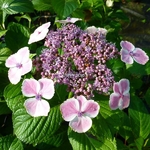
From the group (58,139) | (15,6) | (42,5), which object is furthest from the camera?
(42,5)

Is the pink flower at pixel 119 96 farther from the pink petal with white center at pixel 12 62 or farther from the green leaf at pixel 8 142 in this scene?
the green leaf at pixel 8 142

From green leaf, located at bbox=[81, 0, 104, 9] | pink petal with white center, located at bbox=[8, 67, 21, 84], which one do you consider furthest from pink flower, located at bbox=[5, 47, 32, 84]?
green leaf, located at bbox=[81, 0, 104, 9]

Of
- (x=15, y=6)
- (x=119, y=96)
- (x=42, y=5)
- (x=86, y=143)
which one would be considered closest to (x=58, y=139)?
(x=86, y=143)

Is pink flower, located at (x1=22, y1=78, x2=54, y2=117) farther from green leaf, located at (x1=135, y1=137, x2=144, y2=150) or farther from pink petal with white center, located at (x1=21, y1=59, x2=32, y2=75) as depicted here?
green leaf, located at (x1=135, y1=137, x2=144, y2=150)

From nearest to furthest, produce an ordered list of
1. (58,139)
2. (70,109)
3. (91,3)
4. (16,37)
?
(70,109) → (58,139) → (16,37) → (91,3)

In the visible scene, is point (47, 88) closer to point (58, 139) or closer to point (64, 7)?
point (58, 139)

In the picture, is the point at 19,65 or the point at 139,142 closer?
the point at 19,65
